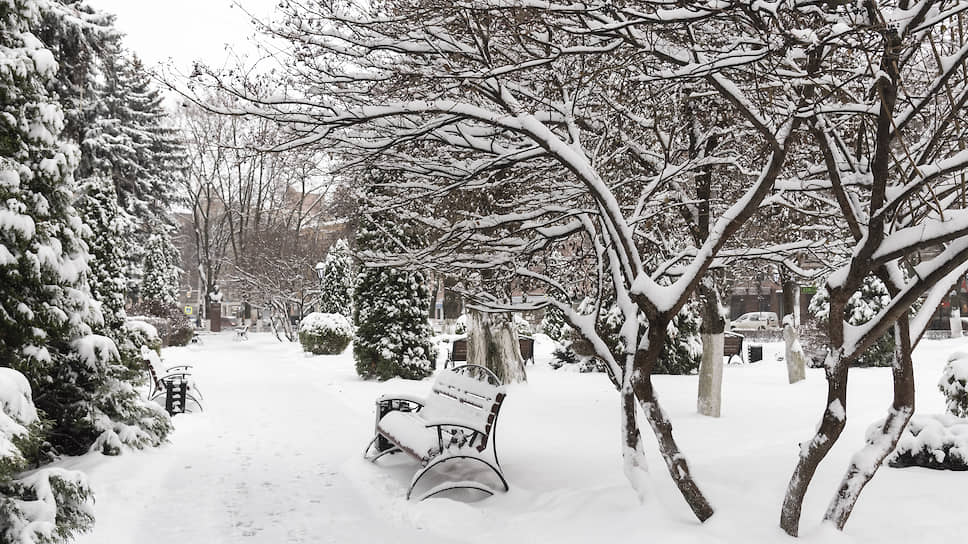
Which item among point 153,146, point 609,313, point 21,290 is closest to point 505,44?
point 21,290

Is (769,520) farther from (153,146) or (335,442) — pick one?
(153,146)

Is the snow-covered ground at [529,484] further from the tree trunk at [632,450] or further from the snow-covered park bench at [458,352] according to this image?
the snow-covered park bench at [458,352]

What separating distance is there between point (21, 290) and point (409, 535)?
13.1 ft

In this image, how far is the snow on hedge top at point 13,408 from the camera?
3.66 meters

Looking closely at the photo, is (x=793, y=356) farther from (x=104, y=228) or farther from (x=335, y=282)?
(x=335, y=282)

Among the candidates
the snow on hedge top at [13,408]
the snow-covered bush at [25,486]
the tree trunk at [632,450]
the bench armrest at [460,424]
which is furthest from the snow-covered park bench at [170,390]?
the tree trunk at [632,450]

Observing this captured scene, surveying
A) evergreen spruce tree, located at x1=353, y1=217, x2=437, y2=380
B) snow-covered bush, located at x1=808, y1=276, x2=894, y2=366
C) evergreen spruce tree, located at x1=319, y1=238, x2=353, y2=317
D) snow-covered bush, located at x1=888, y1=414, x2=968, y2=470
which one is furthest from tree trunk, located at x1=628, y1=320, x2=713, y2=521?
evergreen spruce tree, located at x1=319, y1=238, x2=353, y2=317

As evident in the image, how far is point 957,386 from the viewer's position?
252 inches

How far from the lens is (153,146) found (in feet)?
108

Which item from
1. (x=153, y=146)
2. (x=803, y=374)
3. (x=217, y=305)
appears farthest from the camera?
(x=217, y=305)

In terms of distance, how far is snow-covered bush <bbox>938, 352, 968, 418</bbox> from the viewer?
6.37 meters

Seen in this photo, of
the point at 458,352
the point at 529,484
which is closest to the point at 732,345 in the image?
the point at 458,352

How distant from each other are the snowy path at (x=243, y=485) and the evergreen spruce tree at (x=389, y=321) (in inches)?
149

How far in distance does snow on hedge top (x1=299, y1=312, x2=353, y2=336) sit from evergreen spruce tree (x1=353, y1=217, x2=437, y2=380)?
712 centimetres
